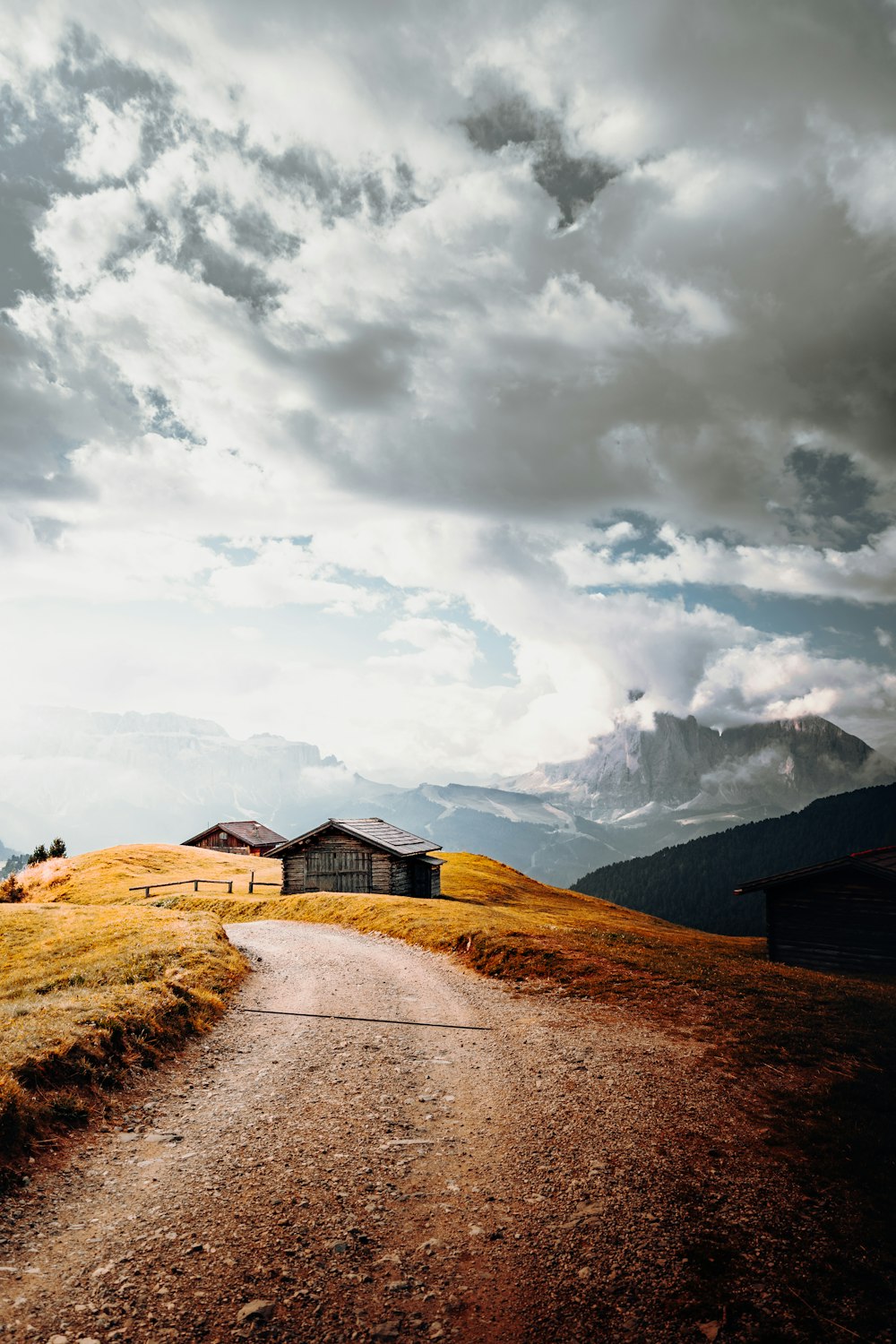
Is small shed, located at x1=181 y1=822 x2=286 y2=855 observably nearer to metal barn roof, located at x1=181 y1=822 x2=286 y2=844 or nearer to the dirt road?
metal barn roof, located at x1=181 y1=822 x2=286 y2=844

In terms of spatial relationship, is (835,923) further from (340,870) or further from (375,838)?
(340,870)

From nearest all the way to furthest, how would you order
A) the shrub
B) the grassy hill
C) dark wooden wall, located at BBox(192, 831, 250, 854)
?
the grassy hill, the shrub, dark wooden wall, located at BBox(192, 831, 250, 854)

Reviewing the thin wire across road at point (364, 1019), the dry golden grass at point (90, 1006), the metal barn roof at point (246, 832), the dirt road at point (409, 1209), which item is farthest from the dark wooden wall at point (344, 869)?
the metal barn roof at point (246, 832)

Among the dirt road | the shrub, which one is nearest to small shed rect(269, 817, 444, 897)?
the shrub

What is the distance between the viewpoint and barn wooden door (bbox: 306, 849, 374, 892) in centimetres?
5338

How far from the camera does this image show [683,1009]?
17.2 meters

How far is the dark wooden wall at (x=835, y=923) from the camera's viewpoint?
35.6 m

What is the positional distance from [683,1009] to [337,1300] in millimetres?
13292

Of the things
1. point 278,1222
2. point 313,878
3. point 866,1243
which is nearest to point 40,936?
point 313,878

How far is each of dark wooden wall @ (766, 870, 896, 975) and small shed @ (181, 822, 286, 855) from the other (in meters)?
78.7

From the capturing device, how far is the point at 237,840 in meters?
105

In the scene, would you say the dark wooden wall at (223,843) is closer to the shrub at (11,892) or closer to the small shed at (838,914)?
the shrub at (11,892)

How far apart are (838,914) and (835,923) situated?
55cm

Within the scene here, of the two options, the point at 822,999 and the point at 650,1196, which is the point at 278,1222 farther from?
the point at 822,999
